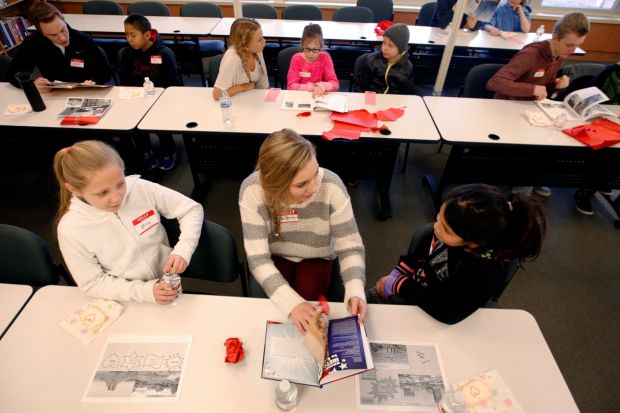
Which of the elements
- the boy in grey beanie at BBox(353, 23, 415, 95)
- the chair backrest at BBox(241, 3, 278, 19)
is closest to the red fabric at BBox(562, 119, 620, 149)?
the boy in grey beanie at BBox(353, 23, 415, 95)

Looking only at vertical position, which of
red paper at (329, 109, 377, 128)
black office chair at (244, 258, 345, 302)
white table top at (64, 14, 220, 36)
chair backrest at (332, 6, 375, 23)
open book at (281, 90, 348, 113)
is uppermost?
chair backrest at (332, 6, 375, 23)

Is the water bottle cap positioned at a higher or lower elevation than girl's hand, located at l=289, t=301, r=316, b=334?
higher

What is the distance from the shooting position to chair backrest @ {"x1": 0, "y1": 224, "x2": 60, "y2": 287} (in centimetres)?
136

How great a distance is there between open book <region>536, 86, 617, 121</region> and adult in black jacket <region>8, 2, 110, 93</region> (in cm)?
363

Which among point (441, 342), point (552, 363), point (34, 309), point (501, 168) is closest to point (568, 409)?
point (552, 363)

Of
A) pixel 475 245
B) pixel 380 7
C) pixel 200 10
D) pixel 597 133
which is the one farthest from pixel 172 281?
pixel 380 7

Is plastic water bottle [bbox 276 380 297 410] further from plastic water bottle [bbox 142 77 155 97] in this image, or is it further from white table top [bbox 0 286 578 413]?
plastic water bottle [bbox 142 77 155 97]

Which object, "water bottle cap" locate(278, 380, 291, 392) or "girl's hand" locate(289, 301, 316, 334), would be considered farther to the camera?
"girl's hand" locate(289, 301, 316, 334)

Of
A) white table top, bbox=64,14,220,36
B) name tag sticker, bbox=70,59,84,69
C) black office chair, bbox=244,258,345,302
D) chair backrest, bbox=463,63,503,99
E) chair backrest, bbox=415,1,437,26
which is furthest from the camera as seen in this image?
chair backrest, bbox=415,1,437,26

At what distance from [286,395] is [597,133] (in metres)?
2.58

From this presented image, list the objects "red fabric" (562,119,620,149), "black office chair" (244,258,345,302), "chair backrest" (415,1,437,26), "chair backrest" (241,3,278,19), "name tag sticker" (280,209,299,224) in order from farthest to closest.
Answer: "chair backrest" (415,1,437,26) → "chair backrest" (241,3,278,19) → "red fabric" (562,119,620,149) → "black office chair" (244,258,345,302) → "name tag sticker" (280,209,299,224)

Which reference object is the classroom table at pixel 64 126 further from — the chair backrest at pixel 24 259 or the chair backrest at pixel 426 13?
the chair backrest at pixel 426 13

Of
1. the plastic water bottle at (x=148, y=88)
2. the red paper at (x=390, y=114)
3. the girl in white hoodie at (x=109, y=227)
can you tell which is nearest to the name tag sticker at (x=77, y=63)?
the plastic water bottle at (x=148, y=88)

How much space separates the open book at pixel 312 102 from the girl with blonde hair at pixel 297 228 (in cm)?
113
